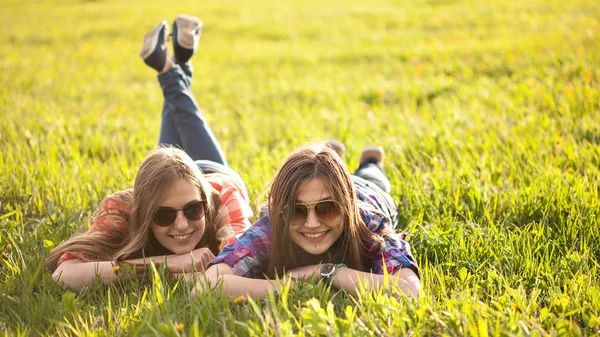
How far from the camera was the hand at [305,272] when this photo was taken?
2789 millimetres

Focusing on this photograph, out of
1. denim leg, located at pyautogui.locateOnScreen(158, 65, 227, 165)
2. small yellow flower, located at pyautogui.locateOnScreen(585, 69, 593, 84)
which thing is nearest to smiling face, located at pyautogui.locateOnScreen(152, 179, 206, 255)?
denim leg, located at pyautogui.locateOnScreen(158, 65, 227, 165)

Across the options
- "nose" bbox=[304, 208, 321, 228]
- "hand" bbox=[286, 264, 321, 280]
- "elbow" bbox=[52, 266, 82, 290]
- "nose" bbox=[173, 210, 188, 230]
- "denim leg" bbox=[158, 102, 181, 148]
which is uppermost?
"denim leg" bbox=[158, 102, 181, 148]

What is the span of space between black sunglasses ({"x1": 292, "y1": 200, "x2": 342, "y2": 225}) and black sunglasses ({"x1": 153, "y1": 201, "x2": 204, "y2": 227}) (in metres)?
0.65

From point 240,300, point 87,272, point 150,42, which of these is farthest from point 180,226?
point 150,42

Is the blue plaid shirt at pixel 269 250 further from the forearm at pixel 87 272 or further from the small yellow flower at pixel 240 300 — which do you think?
the forearm at pixel 87 272

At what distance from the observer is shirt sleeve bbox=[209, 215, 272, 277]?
9.41ft

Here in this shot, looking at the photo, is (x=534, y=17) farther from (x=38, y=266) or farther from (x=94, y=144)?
(x=38, y=266)

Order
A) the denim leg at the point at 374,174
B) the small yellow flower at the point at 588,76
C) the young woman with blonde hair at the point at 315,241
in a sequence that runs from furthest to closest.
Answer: the small yellow flower at the point at 588,76
the denim leg at the point at 374,174
the young woman with blonde hair at the point at 315,241

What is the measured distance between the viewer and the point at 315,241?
288cm

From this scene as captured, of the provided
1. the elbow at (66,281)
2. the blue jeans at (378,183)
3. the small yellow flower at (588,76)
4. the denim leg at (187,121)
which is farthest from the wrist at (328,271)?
the small yellow flower at (588,76)

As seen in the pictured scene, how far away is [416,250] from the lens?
125 inches

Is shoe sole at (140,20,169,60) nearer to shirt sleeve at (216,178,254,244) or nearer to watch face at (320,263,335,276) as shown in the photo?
A: shirt sleeve at (216,178,254,244)

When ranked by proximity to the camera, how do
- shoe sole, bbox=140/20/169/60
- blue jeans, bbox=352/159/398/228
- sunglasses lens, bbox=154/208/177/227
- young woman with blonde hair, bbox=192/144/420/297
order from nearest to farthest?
young woman with blonde hair, bbox=192/144/420/297, sunglasses lens, bbox=154/208/177/227, blue jeans, bbox=352/159/398/228, shoe sole, bbox=140/20/169/60

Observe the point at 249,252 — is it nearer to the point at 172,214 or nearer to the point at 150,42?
the point at 172,214
